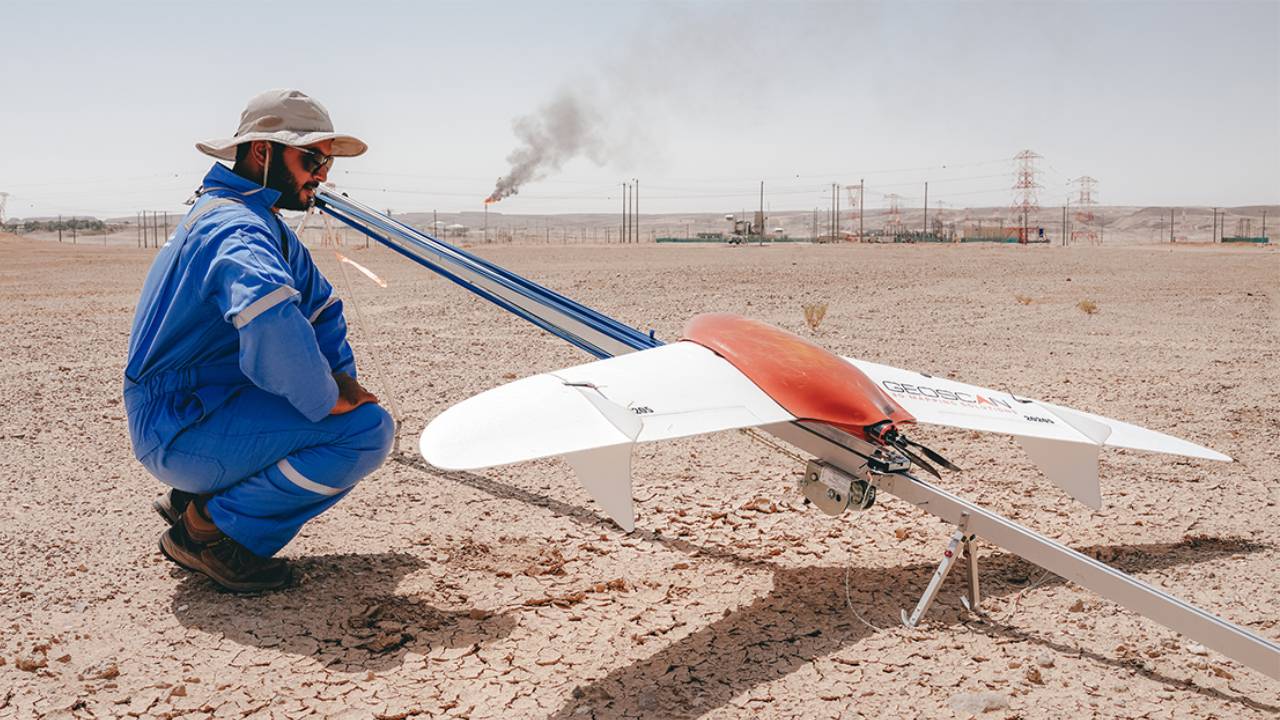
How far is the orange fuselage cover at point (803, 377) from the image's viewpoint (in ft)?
12.7

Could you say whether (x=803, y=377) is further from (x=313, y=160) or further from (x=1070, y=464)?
(x=313, y=160)

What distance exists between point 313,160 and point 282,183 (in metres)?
0.17

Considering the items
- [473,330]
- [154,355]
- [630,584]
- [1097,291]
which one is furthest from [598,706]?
[1097,291]

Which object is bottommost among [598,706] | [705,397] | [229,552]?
[598,706]

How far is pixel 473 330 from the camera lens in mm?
12750

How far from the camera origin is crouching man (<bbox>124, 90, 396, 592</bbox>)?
3.70 m

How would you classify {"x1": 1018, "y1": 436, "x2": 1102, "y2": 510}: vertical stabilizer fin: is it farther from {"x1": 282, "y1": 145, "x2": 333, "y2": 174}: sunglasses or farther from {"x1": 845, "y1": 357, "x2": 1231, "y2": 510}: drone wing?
{"x1": 282, "y1": 145, "x2": 333, "y2": 174}: sunglasses

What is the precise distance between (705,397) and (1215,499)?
3.55 m

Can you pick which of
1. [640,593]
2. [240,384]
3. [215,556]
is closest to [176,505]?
[215,556]

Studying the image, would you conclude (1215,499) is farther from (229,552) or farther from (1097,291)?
(1097,291)

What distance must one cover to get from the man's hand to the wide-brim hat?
40.0 inches

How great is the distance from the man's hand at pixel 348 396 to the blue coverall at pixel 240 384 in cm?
4

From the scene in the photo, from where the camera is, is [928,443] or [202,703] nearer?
[202,703]

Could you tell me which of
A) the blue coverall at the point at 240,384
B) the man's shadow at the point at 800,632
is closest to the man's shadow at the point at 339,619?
the blue coverall at the point at 240,384
